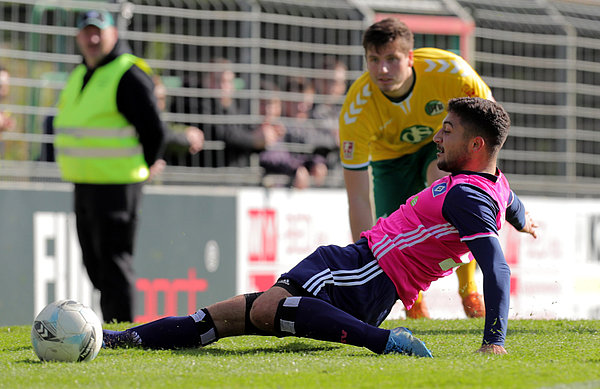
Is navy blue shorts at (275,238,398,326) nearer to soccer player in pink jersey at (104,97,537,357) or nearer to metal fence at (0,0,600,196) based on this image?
soccer player in pink jersey at (104,97,537,357)

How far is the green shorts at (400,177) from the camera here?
286 inches

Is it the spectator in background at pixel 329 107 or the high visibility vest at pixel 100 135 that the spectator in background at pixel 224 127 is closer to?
the spectator in background at pixel 329 107

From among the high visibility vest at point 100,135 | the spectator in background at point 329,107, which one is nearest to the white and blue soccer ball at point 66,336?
the high visibility vest at point 100,135

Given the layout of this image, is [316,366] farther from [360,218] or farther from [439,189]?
[360,218]

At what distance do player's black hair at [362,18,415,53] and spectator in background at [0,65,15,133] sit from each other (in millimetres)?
4571

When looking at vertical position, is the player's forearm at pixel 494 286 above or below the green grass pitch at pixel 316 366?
above

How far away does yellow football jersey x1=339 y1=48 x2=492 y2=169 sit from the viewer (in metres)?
6.68

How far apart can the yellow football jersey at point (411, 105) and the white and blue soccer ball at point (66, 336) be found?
2.69 meters

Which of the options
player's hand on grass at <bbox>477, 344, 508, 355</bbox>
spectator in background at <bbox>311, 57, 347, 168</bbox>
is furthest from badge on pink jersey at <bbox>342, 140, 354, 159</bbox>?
spectator in background at <bbox>311, 57, 347, 168</bbox>

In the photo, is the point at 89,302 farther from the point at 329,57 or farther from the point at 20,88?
the point at 329,57

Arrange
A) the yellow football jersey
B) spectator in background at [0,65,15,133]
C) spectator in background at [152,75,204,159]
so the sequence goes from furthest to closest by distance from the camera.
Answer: spectator in background at [152,75,204,159]
spectator in background at [0,65,15,133]
the yellow football jersey

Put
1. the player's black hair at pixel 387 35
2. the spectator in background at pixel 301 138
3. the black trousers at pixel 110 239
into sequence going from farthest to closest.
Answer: the spectator in background at pixel 301 138 < the black trousers at pixel 110 239 < the player's black hair at pixel 387 35

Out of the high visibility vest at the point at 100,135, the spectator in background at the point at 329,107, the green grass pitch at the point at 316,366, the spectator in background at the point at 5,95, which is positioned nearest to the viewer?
the green grass pitch at the point at 316,366

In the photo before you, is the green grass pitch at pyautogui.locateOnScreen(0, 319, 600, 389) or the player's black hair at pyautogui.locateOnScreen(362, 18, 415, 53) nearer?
the green grass pitch at pyautogui.locateOnScreen(0, 319, 600, 389)
